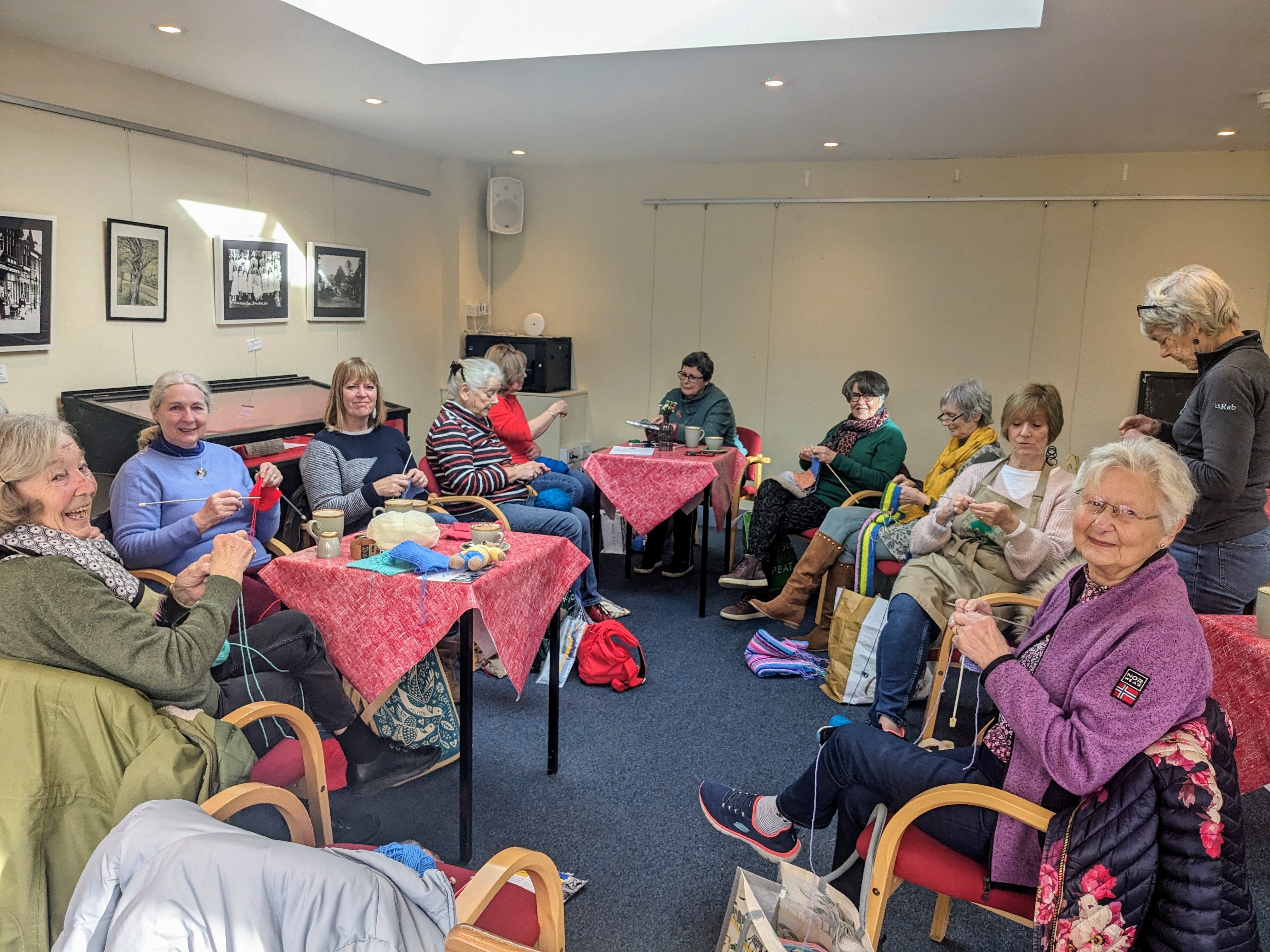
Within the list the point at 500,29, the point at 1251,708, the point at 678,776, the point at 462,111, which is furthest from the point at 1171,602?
the point at 462,111

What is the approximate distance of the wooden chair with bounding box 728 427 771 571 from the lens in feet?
16.2

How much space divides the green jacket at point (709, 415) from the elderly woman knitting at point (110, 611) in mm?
3141

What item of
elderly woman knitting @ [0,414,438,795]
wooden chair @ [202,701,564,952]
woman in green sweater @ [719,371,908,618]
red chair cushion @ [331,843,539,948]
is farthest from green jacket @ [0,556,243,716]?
woman in green sweater @ [719,371,908,618]

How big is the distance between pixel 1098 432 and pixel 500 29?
14.2 ft

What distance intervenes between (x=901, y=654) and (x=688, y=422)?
8.18 ft

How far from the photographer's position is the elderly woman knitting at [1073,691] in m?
1.47

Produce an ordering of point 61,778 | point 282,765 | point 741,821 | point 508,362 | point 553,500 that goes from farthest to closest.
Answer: point 508,362 < point 553,500 < point 741,821 < point 282,765 < point 61,778

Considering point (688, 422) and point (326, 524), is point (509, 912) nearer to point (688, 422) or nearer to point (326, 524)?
point (326, 524)

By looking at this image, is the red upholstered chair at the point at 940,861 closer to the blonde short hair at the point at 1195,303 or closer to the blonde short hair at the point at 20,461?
the blonde short hair at the point at 1195,303

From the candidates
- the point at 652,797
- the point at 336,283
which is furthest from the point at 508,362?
the point at 652,797

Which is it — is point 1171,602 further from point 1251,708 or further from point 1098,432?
point 1098,432

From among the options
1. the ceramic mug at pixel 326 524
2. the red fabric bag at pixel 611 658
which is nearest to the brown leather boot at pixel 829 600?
the red fabric bag at pixel 611 658

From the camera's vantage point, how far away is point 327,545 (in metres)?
2.42

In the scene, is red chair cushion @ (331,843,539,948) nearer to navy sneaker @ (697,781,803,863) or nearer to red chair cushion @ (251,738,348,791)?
red chair cushion @ (251,738,348,791)
